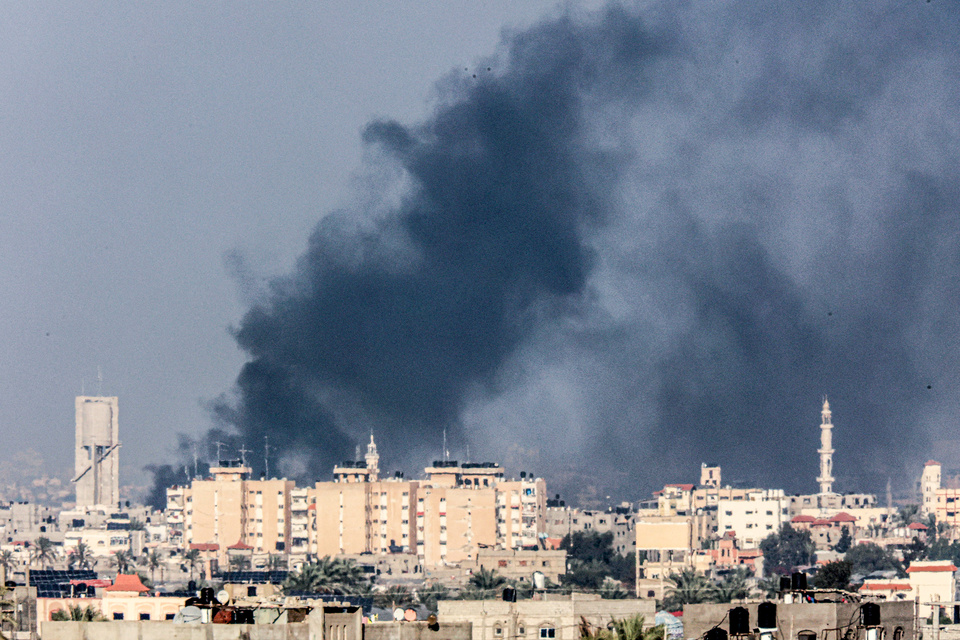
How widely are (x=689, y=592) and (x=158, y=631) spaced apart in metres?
85.1

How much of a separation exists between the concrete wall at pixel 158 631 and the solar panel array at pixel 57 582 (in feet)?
216

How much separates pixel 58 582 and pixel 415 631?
80617 millimetres

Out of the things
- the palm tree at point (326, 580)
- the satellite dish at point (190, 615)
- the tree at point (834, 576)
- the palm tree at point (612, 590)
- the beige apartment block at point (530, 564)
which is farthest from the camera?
the beige apartment block at point (530, 564)

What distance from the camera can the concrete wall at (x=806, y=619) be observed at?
39.7m

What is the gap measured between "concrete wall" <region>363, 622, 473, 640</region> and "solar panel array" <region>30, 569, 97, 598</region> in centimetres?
6041

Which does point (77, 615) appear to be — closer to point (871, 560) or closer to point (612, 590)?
point (612, 590)

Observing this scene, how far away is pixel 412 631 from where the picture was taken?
42938 millimetres

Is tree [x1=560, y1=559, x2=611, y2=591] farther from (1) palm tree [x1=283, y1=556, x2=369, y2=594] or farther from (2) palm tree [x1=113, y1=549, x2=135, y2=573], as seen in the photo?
(2) palm tree [x1=113, y1=549, x2=135, y2=573]

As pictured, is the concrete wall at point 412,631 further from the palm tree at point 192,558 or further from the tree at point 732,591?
the palm tree at point 192,558

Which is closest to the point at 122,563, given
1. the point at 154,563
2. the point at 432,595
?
the point at 154,563

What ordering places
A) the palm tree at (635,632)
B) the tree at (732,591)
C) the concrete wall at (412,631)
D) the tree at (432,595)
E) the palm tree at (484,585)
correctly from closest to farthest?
the concrete wall at (412,631) < the palm tree at (635,632) < the tree at (732,591) < the palm tree at (484,585) < the tree at (432,595)

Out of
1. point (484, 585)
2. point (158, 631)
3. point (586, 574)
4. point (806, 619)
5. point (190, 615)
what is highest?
point (586, 574)

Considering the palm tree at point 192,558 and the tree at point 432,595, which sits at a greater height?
the palm tree at point 192,558

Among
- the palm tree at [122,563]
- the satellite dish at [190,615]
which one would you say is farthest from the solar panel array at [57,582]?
the satellite dish at [190,615]
